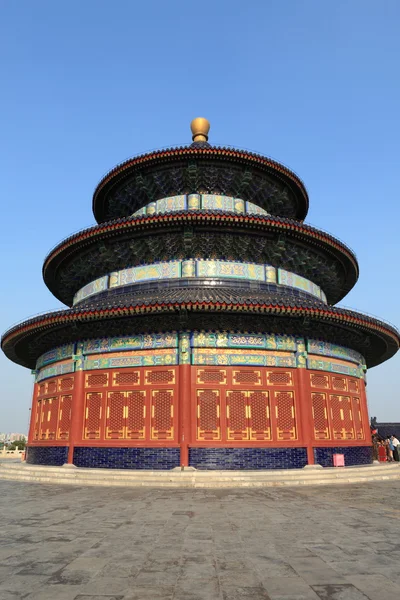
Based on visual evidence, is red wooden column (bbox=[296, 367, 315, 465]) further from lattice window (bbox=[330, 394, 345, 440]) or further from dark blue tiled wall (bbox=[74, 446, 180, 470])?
dark blue tiled wall (bbox=[74, 446, 180, 470])

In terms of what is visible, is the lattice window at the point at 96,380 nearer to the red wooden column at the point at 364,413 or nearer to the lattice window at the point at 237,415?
the lattice window at the point at 237,415

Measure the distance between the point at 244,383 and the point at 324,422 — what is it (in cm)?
382

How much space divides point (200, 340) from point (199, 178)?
962 centimetres

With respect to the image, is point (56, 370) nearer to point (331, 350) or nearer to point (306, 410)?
point (306, 410)

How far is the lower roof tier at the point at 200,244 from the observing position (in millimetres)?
18125

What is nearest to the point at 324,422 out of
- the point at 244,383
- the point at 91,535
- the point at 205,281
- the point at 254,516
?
the point at 244,383

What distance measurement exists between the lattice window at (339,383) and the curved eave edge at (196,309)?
7.58 ft

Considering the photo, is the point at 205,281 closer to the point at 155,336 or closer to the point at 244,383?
the point at 155,336

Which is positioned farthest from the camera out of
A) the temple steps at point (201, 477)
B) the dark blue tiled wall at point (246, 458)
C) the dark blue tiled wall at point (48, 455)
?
the dark blue tiled wall at point (48, 455)

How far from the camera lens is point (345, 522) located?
24.8 ft

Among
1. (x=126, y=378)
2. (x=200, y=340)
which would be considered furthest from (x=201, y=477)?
(x=126, y=378)

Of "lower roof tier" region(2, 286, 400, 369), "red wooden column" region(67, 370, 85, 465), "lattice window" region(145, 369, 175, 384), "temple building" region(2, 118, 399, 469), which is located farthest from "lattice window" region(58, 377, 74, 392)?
"lattice window" region(145, 369, 175, 384)

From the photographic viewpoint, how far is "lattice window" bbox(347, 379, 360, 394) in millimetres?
18850

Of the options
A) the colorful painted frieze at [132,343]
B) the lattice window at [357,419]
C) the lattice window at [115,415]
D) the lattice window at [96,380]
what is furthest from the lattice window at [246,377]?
the lattice window at [357,419]
